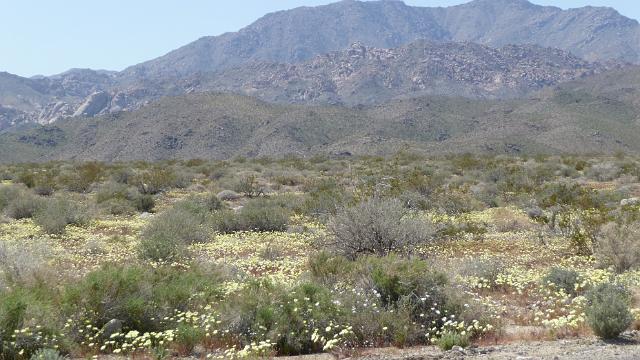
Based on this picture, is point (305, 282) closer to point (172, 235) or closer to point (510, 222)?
point (172, 235)

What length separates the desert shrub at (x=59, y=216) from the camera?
18.6m

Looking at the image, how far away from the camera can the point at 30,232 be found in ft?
60.3

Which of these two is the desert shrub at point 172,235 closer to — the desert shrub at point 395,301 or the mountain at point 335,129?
the desert shrub at point 395,301

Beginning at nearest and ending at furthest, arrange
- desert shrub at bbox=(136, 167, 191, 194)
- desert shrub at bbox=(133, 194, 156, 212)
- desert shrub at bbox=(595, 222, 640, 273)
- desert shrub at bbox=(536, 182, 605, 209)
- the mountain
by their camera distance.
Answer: desert shrub at bbox=(595, 222, 640, 273) → desert shrub at bbox=(536, 182, 605, 209) → desert shrub at bbox=(133, 194, 156, 212) → desert shrub at bbox=(136, 167, 191, 194) → the mountain

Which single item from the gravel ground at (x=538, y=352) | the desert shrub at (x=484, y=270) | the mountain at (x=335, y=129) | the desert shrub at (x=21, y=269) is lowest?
the mountain at (x=335, y=129)

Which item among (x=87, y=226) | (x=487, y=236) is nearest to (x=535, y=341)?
(x=487, y=236)

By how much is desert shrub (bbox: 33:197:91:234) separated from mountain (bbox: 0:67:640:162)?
7452cm

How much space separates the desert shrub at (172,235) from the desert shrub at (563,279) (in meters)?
8.00

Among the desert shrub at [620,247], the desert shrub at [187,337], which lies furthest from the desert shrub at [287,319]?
the desert shrub at [620,247]

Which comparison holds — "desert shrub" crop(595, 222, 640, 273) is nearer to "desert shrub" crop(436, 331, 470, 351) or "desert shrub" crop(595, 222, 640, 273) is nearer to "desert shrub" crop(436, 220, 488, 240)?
"desert shrub" crop(436, 220, 488, 240)

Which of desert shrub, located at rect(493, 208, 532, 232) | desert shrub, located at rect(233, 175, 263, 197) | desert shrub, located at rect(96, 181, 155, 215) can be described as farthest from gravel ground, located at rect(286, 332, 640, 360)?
desert shrub, located at rect(233, 175, 263, 197)

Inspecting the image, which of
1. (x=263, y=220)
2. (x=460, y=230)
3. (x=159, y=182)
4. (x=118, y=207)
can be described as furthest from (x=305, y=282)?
(x=159, y=182)

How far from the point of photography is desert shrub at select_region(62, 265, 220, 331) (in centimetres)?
777

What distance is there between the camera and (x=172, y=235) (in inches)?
602
